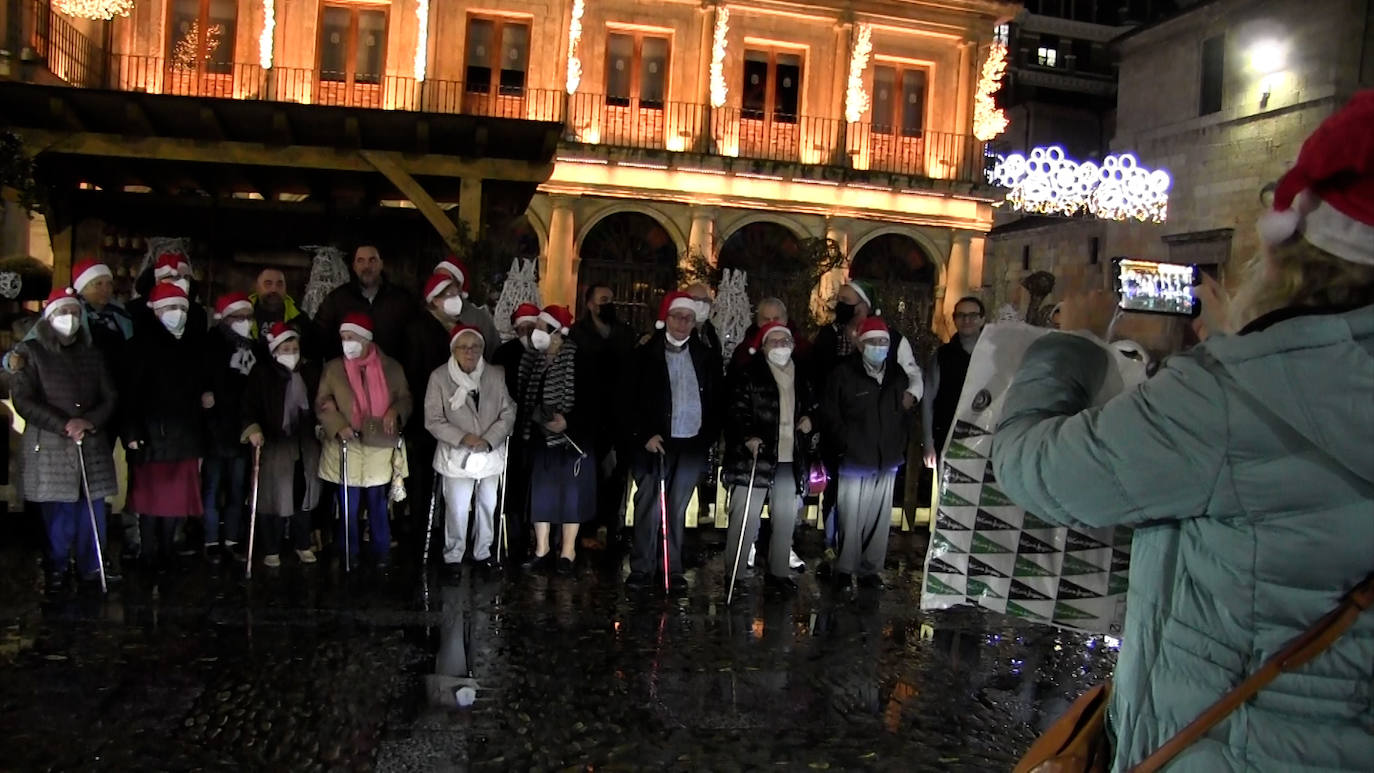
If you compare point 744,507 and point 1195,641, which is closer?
point 1195,641

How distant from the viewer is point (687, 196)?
2545cm

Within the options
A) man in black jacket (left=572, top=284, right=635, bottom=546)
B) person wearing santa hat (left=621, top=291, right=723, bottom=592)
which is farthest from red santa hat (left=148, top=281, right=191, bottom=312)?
person wearing santa hat (left=621, top=291, right=723, bottom=592)

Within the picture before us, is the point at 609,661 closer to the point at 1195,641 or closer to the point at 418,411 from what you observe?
the point at 418,411

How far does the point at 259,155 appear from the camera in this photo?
12.3 m

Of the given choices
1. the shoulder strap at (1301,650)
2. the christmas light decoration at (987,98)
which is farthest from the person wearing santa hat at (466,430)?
the christmas light decoration at (987,98)

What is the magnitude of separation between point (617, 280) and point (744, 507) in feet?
58.3

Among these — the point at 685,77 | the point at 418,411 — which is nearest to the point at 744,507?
the point at 418,411

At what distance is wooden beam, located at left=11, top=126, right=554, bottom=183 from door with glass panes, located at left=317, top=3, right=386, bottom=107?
12.7 metres

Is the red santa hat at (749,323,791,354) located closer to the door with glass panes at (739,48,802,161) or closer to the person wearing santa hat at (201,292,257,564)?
the person wearing santa hat at (201,292,257,564)

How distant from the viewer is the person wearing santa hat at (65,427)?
7242 millimetres

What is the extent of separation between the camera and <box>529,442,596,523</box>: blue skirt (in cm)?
848

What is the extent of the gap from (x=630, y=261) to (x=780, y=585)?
60.0ft

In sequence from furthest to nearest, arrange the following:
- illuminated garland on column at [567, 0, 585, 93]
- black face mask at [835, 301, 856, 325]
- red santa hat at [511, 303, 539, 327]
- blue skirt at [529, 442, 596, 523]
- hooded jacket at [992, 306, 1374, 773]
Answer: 1. illuminated garland on column at [567, 0, 585, 93]
2. black face mask at [835, 301, 856, 325]
3. red santa hat at [511, 303, 539, 327]
4. blue skirt at [529, 442, 596, 523]
5. hooded jacket at [992, 306, 1374, 773]

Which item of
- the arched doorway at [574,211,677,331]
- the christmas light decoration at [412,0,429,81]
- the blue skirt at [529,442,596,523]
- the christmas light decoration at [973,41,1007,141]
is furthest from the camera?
the christmas light decoration at [973,41,1007,141]
